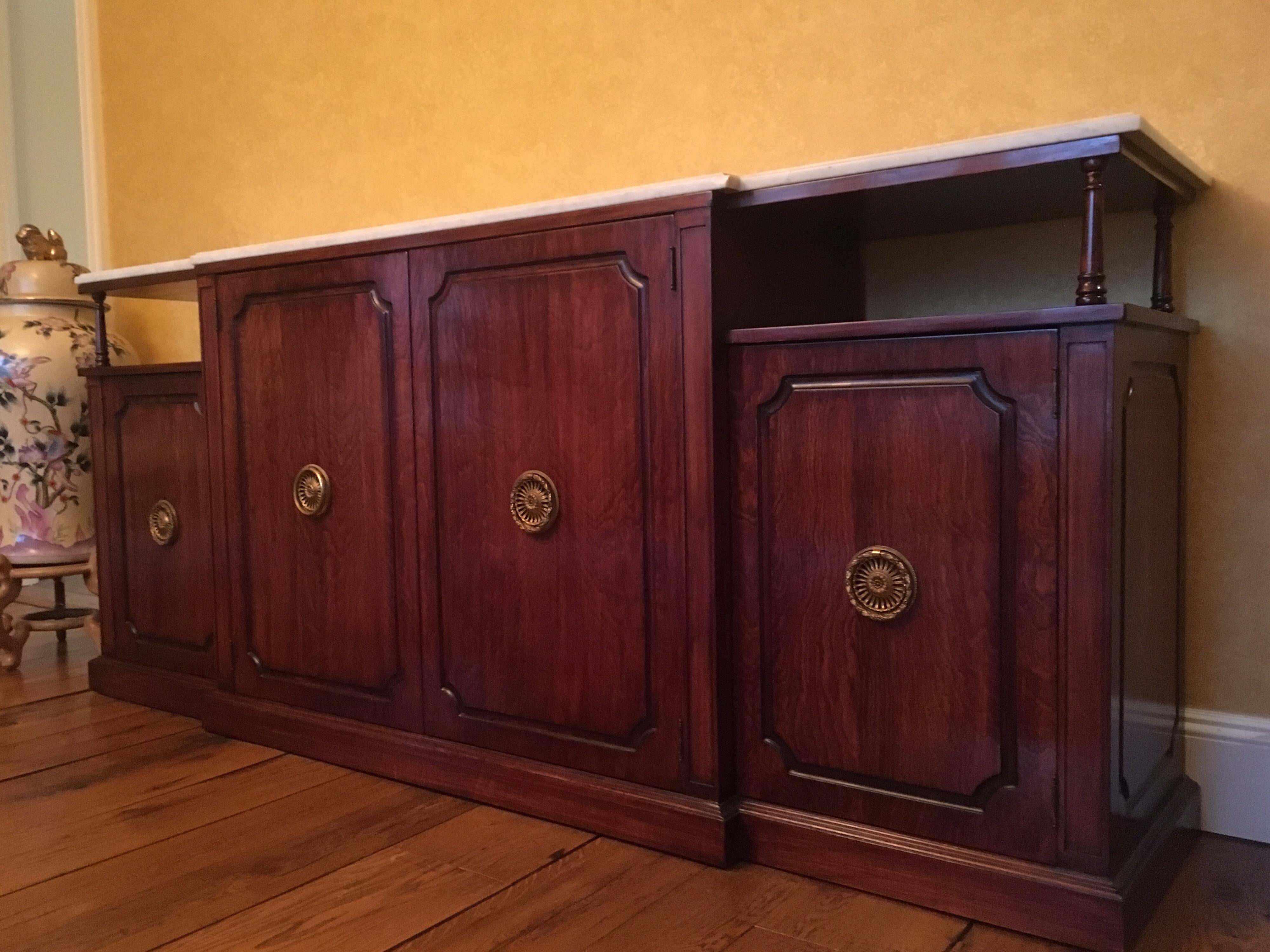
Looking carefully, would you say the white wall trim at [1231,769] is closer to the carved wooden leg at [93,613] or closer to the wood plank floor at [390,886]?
the wood plank floor at [390,886]

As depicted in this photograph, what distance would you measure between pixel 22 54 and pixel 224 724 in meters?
2.84

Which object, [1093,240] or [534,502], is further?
[534,502]

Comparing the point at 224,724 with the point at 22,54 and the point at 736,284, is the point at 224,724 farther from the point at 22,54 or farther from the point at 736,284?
the point at 22,54

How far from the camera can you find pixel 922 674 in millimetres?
1284

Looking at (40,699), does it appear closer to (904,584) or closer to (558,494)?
(558,494)

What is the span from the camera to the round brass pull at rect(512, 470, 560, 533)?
1535 millimetres

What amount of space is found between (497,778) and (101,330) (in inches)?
54.8

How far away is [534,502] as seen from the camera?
5.10ft

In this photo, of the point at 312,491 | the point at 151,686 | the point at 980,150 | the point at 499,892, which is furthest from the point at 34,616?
the point at 980,150

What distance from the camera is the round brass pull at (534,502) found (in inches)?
60.4

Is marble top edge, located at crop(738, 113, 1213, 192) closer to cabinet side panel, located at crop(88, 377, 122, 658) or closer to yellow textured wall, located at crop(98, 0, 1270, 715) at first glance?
yellow textured wall, located at crop(98, 0, 1270, 715)

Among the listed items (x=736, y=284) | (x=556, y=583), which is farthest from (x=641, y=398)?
(x=556, y=583)

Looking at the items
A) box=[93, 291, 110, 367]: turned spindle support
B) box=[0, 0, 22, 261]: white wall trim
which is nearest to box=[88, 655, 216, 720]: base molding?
box=[93, 291, 110, 367]: turned spindle support

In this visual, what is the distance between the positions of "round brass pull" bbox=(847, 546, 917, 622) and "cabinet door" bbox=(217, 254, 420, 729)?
738 millimetres
